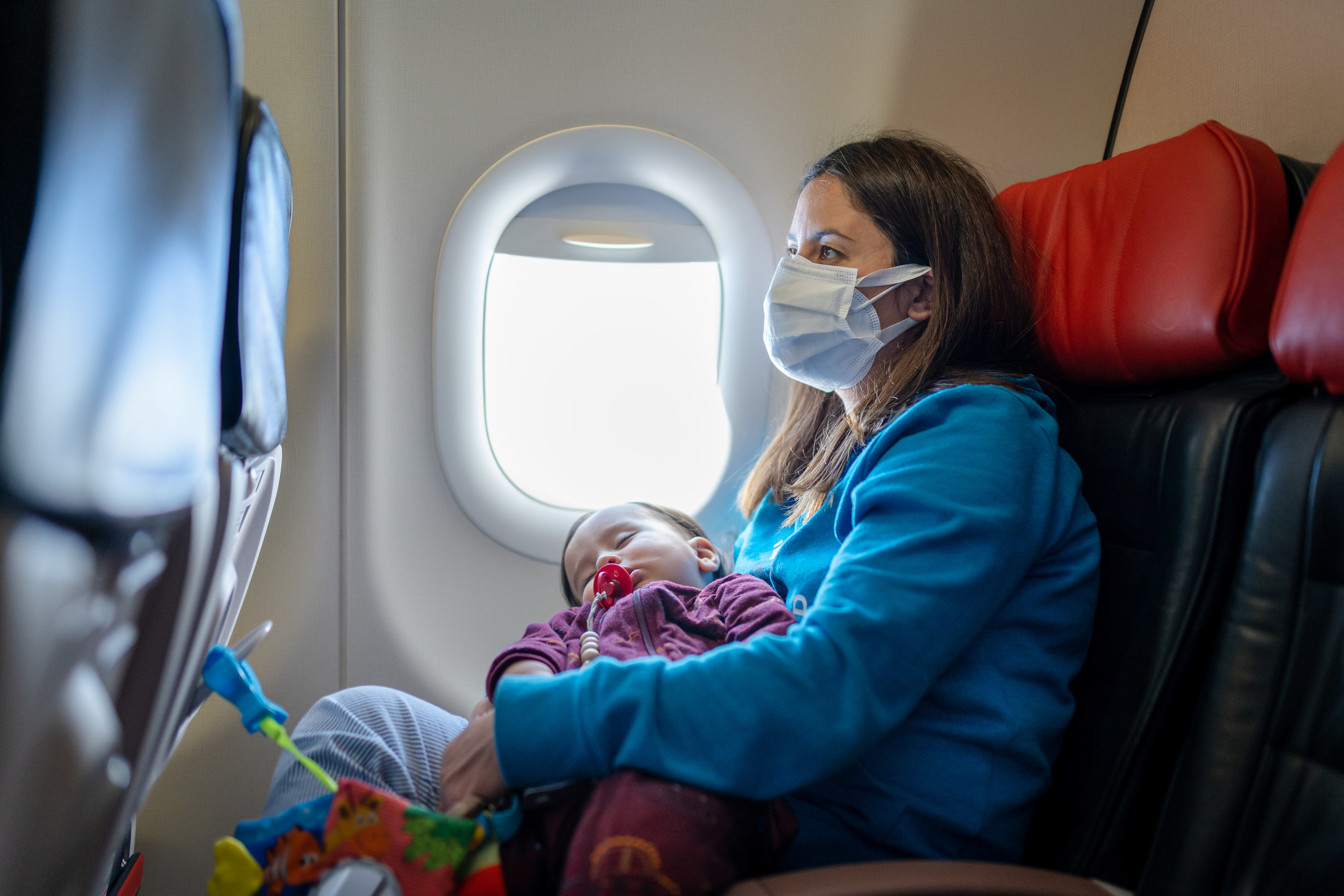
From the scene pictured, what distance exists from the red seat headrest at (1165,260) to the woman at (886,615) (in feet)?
0.30

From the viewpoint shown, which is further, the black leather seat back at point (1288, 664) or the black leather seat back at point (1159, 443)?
the black leather seat back at point (1159, 443)

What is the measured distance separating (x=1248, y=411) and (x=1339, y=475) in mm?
134

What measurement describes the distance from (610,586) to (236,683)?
0.56 m

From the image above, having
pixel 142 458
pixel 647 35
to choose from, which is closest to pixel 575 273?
pixel 647 35

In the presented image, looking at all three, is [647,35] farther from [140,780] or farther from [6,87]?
[140,780]

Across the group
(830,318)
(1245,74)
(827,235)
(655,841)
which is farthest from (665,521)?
(1245,74)

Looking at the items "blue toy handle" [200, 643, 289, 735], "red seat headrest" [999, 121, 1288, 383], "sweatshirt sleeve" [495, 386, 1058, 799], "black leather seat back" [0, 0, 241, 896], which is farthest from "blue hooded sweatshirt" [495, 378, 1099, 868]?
"black leather seat back" [0, 0, 241, 896]

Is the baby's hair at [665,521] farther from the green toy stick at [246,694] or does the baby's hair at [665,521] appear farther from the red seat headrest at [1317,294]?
the red seat headrest at [1317,294]

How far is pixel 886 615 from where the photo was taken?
90 cm

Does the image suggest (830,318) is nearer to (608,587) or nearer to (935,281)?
(935,281)

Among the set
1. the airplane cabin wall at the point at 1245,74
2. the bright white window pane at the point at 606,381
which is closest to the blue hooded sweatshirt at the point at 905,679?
the airplane cabin wall at the point at 1245,74

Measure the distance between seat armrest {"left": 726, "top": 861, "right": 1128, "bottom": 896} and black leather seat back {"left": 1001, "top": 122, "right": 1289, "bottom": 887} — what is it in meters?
0.16

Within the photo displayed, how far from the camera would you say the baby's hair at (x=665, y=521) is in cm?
155

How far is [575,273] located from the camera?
6.06ft
